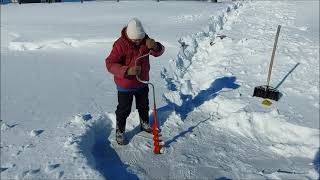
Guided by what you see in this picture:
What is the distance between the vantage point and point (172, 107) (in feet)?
21.1

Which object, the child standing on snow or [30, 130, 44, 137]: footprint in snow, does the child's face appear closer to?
the child standing on snow

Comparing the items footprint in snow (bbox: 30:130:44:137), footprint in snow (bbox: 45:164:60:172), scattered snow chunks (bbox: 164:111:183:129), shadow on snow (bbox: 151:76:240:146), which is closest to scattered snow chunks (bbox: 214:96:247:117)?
shadow on snow (bbox: 151:76:240:146)

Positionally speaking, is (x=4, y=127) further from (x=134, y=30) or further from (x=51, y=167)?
(x=134, y=30)

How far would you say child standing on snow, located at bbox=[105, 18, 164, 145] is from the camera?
4793mm

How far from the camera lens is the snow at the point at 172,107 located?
15.9 feet

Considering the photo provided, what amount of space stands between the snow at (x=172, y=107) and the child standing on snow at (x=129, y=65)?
44cm

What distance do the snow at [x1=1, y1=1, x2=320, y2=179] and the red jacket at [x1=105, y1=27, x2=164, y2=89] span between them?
0.84 meters

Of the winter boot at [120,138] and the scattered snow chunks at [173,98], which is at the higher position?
the scattered snow chunks at [173,98]

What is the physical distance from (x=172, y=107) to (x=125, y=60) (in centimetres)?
165

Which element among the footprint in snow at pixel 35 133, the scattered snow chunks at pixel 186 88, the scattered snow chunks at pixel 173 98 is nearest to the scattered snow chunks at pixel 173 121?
the scattered snow chunks at pixel 173 98

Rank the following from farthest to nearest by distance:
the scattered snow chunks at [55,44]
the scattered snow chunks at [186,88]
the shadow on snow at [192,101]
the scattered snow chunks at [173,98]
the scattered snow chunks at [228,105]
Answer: the scattered snow chunks at [55,44], the scattered snow chunks at [186,88], the scattered snow chunks at [173,98], the scattered snow chunks at [228,105], the shadow on snow at [192,101]

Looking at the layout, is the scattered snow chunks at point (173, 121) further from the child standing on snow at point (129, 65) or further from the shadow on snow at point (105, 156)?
the shadow on snow at point (105, 156)

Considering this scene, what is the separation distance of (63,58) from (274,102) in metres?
4.41

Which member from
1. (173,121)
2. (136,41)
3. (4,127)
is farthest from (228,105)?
(4,127)
